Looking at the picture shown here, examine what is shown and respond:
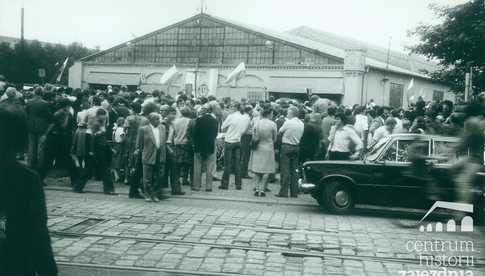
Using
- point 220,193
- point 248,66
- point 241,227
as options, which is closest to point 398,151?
point 241,227

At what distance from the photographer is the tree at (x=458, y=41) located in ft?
56.4

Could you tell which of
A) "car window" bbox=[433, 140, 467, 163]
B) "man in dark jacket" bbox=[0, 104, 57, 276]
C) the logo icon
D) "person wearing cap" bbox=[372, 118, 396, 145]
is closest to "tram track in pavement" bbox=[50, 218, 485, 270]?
the logo icon

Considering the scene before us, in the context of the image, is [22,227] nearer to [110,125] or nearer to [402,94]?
[110,125]

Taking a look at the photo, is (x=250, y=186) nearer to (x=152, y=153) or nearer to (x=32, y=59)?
(x=152, y=153)

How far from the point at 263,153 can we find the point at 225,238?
15.4ft

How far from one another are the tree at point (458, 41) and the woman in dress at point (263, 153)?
26.1ft

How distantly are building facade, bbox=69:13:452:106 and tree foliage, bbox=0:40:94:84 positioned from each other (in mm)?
3458

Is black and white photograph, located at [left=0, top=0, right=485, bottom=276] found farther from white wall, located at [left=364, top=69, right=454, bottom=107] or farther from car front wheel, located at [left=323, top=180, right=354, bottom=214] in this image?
white wall, located at [left=364, top=69, right=454, bottom=107]

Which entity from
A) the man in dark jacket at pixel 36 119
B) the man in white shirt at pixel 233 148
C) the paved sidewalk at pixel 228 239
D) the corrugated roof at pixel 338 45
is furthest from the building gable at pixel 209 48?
the paved sidewalk at pixel 228 239

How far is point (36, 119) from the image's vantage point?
12992 mm

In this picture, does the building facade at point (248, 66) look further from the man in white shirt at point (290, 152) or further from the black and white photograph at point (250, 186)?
the man in white shirt at point (290, 152)

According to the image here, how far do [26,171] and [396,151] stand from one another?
8410 millimetres

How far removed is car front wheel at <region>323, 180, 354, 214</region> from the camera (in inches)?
419

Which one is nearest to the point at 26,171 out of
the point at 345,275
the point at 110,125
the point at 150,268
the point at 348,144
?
the point at 150,268
